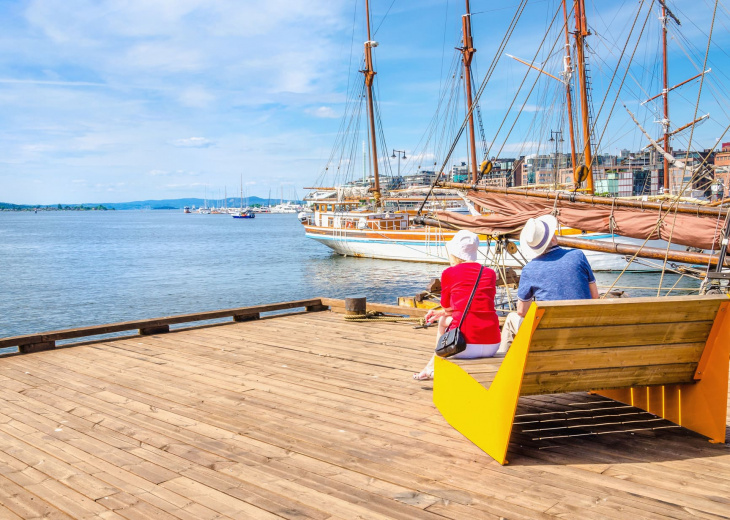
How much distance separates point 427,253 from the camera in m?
39.8

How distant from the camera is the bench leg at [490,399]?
142 inches

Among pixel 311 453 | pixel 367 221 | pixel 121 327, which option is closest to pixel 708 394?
pixel 311 453

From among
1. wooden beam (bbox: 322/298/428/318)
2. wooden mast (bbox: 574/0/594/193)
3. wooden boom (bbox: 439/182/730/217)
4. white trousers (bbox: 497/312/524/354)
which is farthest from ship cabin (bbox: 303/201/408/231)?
white trousers (bbox: 497/312/524/354)

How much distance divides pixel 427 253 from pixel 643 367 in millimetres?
35966

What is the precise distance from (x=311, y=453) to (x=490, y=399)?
3.98 feet

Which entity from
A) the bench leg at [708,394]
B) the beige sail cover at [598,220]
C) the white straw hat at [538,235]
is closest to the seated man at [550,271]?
the white straw hat at [538,235]

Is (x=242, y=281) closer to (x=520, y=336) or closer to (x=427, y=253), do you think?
(x=427, y=253)

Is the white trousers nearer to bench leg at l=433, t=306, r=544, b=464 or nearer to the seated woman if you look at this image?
the seated woman

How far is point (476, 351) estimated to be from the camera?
4637 millimetres

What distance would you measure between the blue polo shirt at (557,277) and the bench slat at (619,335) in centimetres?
70

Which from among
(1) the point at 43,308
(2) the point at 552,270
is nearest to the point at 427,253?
(1) the point at 43,308

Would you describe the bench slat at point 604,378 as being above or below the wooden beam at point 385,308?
above

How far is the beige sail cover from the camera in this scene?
836 cm

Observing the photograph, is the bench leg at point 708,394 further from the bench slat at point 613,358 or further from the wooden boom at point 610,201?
the wooden boom at point 610,201
